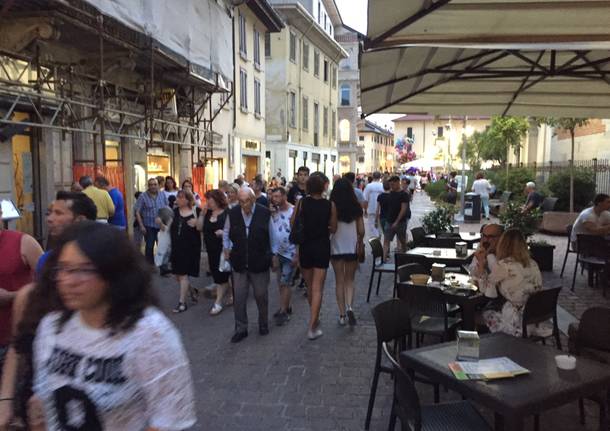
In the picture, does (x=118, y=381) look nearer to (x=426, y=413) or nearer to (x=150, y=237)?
(x=426, y=413)

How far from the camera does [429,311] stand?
16.1 feet

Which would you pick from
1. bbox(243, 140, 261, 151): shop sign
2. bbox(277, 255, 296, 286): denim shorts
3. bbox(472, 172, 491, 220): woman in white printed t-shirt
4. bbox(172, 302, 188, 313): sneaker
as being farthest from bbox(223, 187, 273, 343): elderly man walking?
bbox(243, 140, 261, 151): shop sign

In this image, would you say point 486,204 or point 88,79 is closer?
point 88,79

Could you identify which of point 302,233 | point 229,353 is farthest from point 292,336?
point 302,233

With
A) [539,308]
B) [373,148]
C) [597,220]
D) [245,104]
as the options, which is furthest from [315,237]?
[373,148]

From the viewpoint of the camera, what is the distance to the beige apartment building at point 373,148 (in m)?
72.5

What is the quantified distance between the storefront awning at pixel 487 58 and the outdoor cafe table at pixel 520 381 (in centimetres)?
243

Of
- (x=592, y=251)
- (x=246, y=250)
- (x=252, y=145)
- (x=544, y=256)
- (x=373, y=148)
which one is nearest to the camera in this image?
(x=246, y=250)

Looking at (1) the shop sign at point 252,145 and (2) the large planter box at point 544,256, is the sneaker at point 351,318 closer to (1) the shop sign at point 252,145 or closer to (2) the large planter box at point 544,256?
(2) the large planter box at point 544,256

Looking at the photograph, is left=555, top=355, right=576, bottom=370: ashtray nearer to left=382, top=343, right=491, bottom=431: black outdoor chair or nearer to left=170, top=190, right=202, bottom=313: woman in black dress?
left=382, top=343, right=491, bottom=431: black outdoor chair

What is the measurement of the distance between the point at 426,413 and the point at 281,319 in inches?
140

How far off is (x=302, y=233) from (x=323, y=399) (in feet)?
6.77

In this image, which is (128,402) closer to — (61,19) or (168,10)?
(61,19)

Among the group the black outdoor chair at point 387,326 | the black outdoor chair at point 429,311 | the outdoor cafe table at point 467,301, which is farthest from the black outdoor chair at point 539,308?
the black outdoor chair at point 387,326
